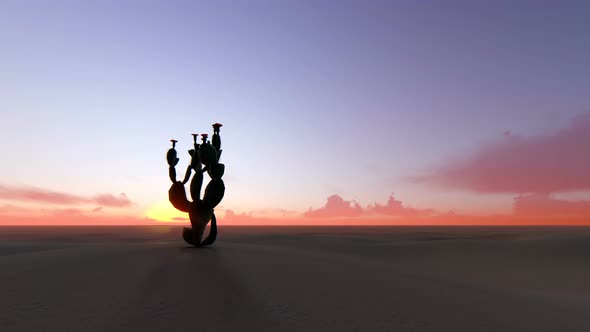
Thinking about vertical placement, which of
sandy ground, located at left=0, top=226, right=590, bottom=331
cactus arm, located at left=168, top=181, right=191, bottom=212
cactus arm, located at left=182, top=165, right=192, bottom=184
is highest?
cactus arm, located at left=182, top=165, right=192, bottom=184

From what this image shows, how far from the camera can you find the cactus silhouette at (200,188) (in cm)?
1822

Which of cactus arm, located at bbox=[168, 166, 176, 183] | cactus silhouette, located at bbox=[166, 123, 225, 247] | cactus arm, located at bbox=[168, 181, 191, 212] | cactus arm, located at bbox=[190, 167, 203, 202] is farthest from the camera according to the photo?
cactus arm, located at bbox=[168, 166, 176, 183]

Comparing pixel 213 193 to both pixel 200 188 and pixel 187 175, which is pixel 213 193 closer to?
pixel 200 188

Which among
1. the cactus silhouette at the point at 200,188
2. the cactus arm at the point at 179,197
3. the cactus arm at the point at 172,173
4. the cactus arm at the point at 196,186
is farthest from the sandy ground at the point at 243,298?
the cactus arm at the point at 172,173

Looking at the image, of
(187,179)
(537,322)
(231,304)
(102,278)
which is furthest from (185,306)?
(187,179)

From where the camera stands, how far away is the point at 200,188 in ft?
62.0

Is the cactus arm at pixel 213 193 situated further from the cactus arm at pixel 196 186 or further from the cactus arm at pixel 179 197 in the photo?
the cactus arm at pixel 179 197

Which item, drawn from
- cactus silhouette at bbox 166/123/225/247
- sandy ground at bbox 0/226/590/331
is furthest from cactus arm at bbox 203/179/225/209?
sandy ground at bbox 0/226/590/331

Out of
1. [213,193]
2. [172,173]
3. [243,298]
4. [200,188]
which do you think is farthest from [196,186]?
[243,298]

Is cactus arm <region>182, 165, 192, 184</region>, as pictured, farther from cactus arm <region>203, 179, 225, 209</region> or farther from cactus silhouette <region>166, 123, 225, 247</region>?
cactus arm <region>203, 179, 225, 209</region>

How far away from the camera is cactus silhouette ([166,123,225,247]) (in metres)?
18.2

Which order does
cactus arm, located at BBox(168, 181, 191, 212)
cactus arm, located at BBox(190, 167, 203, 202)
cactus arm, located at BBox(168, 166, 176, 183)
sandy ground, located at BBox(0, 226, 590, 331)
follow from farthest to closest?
1. cactus arm, located at BBox(168, 166, 176, 183)
2. cactus arm, located at BBox(168, 181, 191, 212)
3. cactus arm, located at BBox(190, 167, 203, 202)
4. sandy ground, located at BBox(0, 226, 590, 331)

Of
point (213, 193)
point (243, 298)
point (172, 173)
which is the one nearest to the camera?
point (243, 298)

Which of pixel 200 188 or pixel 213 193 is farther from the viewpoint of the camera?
pixel 200 188
